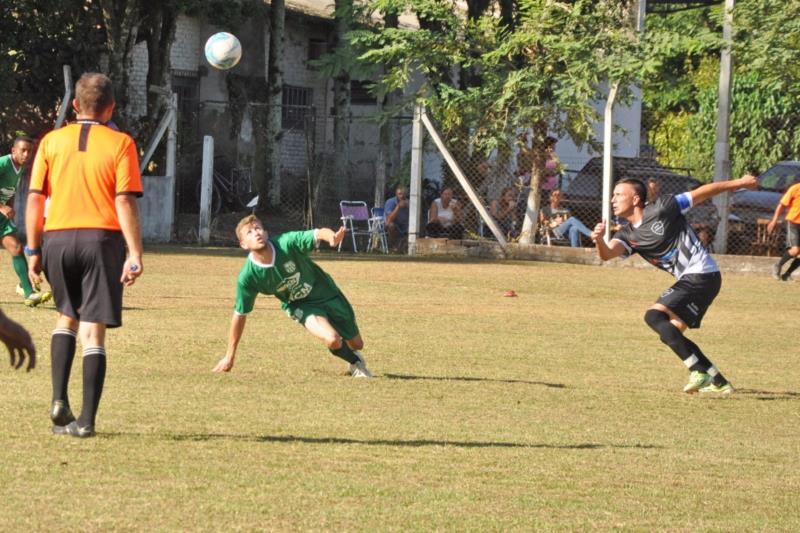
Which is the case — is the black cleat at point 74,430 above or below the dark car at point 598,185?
below

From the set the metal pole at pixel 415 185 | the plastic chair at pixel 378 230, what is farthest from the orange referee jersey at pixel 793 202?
the plastic chair at pixel 378 230

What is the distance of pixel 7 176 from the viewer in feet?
51.0

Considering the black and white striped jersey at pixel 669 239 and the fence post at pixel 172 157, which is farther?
the fence post at pixel 172 157

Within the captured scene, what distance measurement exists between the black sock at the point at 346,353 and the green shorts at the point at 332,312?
4.3 inches

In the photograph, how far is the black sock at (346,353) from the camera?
433 inches

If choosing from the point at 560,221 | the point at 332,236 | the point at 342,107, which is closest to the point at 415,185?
the point at 560,221

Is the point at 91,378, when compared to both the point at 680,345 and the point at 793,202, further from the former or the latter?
the point at 793,202

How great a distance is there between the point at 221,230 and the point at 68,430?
23.2 m

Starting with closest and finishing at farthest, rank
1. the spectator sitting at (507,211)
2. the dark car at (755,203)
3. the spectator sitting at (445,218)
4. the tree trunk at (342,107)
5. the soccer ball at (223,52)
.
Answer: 1. the soccer ball at (223,52)
2. the dark car at (755,203)
3. the spectator sitting at (507,211)
4. the spectator sitting at (445,218)
5. the tree trunk at (342,107)

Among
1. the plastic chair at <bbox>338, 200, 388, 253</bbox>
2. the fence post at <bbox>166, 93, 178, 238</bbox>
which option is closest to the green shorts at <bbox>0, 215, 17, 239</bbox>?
the fence post at <bbox>166, 93, 178, 238</bbox>

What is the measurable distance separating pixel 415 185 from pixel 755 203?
635cm

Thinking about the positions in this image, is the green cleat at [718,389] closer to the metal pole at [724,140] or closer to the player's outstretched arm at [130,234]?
the player's outstretched arm at [130,234]

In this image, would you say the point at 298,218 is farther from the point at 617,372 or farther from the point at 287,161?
the point at 617,372

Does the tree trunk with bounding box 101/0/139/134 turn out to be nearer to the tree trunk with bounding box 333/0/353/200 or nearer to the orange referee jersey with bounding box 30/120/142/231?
the tree trunk with bounding box 333/0/353/200
